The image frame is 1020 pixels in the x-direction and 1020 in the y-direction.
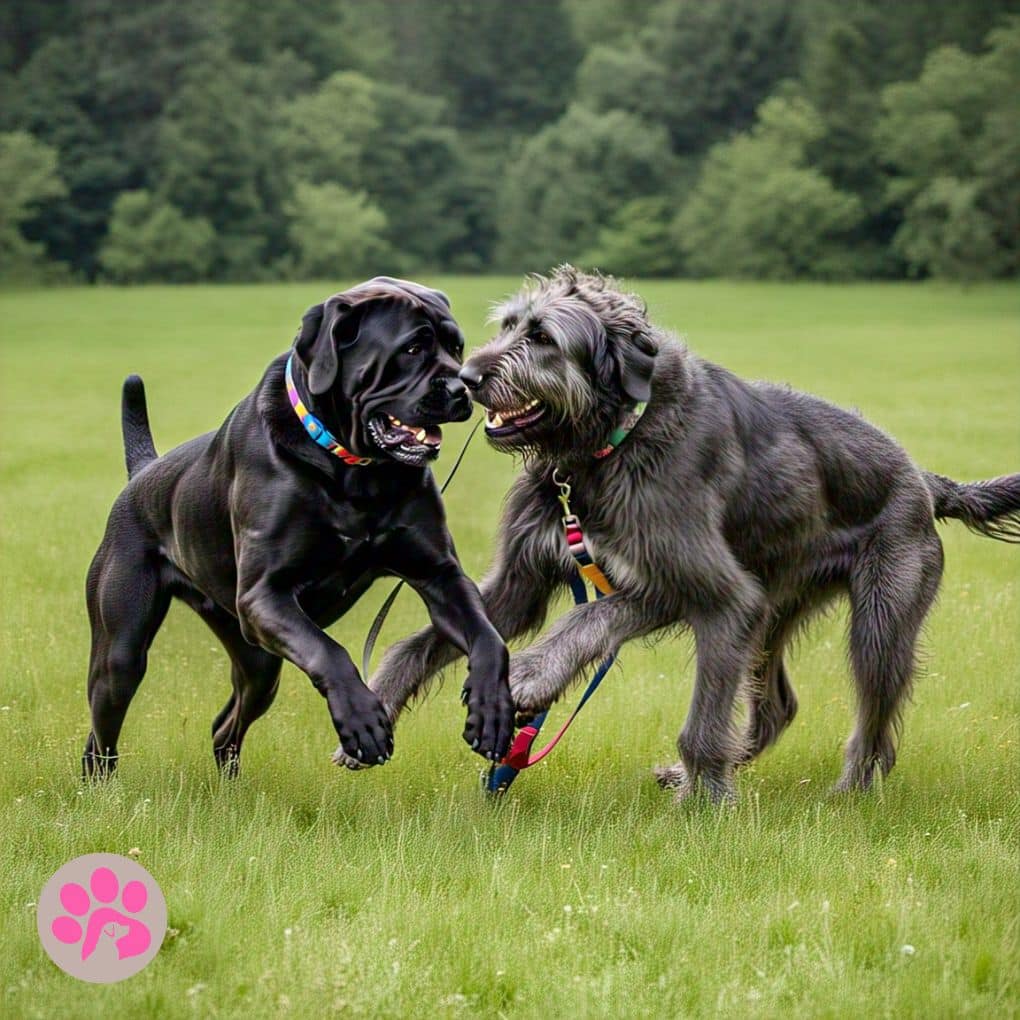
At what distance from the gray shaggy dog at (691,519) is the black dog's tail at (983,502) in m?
0.01

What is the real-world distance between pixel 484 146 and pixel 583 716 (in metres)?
75.2

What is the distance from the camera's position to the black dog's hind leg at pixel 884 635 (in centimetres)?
591

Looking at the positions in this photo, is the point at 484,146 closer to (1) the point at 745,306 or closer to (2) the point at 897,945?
(1) the point at 745,306

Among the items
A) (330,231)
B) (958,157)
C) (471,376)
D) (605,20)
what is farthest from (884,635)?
(605,20)

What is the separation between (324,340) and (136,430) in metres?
1.65

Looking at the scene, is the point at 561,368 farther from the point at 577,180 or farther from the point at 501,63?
the point at 501,63

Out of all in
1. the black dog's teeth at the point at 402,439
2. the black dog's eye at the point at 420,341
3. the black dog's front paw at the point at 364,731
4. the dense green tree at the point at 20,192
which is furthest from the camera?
the dense green tree at the point at 20,192

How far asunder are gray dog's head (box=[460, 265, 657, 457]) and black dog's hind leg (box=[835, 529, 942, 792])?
138cm

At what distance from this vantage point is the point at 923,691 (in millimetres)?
7320

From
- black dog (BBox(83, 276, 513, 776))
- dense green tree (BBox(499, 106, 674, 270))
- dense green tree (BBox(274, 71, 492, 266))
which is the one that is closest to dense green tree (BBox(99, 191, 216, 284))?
dense green tree (BBox(274, 71, 492, 266))

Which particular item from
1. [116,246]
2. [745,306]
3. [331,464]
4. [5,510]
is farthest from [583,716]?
[116,246]

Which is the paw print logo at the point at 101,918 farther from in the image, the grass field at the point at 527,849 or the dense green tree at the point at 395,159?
the dense green tree at the point at 395,159

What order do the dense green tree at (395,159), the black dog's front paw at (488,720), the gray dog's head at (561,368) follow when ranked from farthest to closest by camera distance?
the dense green tree at (395,159) → the gray dog's head at (561,368) → the black dog's front paw at (488,720)

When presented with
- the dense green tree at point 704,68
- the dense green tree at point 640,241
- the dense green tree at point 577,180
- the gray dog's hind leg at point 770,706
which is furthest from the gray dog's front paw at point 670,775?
the dense green tree at point 704,68
